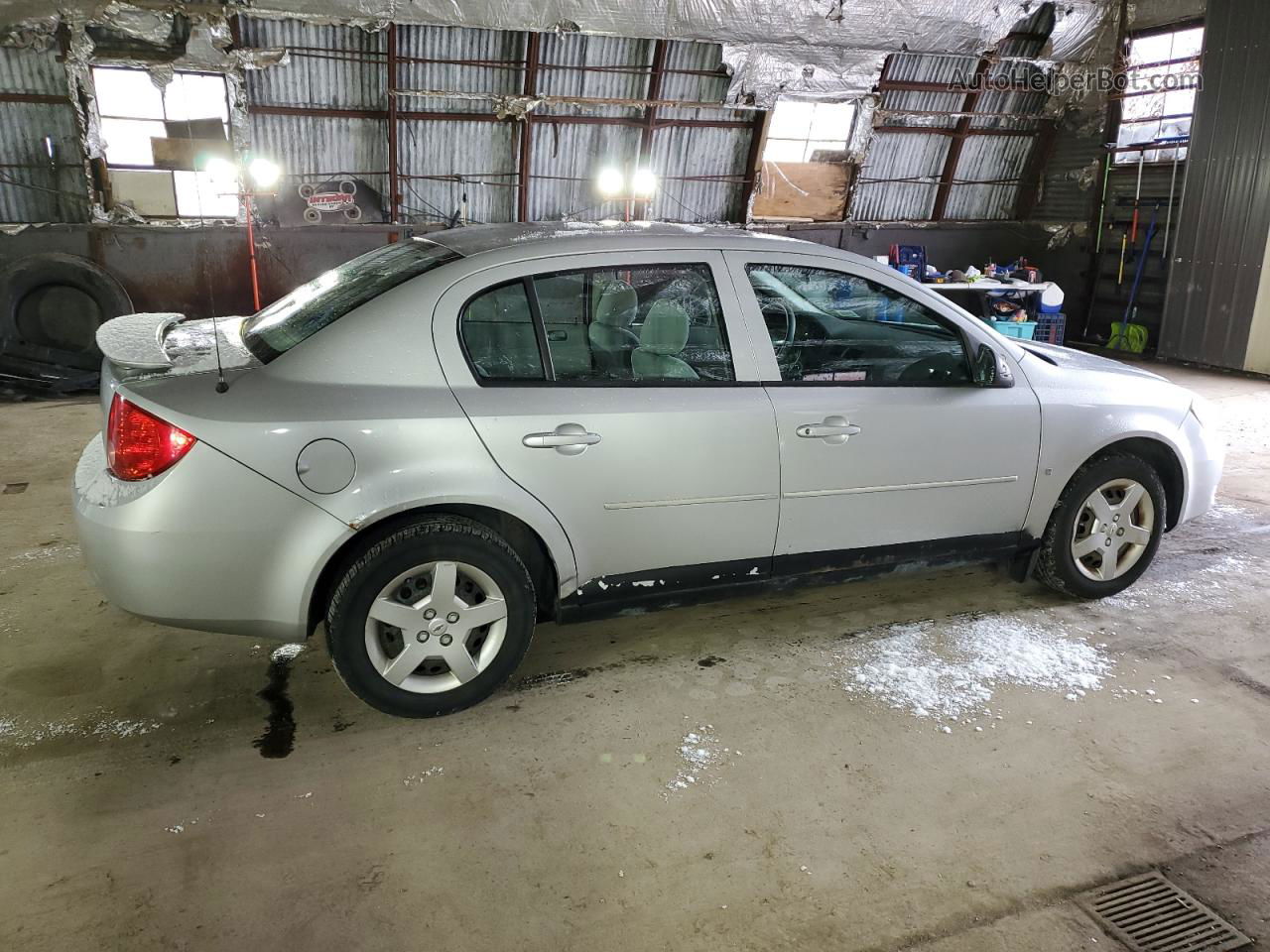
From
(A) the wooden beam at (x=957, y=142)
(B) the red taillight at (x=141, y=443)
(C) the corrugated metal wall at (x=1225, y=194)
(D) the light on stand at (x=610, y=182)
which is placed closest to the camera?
(B) the red taillight at (x=141, y=443)

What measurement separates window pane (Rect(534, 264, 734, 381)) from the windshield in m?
0.45

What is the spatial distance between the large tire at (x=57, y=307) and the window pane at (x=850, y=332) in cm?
689

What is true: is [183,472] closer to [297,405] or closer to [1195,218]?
[297,405]

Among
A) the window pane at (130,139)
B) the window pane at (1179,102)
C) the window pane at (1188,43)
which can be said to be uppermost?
the window pane at (1188,43)

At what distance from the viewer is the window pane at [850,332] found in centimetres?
327

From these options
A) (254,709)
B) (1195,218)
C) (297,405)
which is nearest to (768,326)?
(297,405)

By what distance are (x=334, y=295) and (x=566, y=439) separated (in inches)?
39.2

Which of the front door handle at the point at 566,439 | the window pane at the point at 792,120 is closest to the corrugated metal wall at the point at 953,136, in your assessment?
the window pane at the point at 792,120

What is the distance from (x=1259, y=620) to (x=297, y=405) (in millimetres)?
3915

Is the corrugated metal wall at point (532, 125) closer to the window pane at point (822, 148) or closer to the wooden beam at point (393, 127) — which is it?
the wooden beam at point (393, 127)

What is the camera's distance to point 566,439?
2881mm

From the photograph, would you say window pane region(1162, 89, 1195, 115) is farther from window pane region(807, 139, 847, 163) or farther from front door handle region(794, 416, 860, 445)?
front door handle region(794, 416, 860, 445)

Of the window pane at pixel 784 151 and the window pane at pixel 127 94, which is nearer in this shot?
the window pane at pixel 127 94

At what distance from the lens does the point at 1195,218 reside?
9.70m
